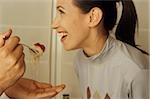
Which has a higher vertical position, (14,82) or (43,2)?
(43,2)

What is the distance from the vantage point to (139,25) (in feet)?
2.55

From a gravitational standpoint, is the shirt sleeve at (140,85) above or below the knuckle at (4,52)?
below

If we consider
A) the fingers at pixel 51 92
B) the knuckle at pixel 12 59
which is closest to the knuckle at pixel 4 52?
the knuckle at pixel 12 59

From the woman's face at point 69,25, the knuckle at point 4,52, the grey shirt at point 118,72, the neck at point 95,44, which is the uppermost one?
the woman's face at point 69,25

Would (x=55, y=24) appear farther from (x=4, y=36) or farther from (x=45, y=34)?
(x=4, y=36)

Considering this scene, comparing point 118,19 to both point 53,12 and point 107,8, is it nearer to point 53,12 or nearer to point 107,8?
point 107,8

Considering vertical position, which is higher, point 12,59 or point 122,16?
point 122,16

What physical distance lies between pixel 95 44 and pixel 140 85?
0.17 m

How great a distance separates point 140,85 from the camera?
2.50 ft

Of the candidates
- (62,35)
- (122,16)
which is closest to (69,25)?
(62,35)

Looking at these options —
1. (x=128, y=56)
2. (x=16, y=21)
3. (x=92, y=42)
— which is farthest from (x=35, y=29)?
(x=128, y=56)

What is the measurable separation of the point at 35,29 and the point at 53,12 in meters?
0.07

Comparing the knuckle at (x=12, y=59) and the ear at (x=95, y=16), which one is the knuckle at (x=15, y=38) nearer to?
the knuckle at (x=12, y=59)

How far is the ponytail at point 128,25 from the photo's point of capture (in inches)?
30.1
